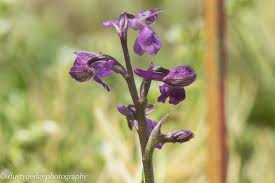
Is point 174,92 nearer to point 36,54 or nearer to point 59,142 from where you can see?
point 59,142

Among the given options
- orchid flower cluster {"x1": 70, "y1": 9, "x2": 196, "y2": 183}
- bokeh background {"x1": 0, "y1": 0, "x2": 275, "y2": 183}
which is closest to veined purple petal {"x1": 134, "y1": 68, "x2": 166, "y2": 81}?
orchid flower cluster {"x1": 70, "y1": 9, "x2": 196, "y2": 183}

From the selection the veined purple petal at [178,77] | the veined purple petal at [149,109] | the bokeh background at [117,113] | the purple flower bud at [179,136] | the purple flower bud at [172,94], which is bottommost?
the bokeh background at [117,113]

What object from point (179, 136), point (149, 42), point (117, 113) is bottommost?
point (117, 113)

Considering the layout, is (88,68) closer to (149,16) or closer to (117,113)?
(149,16)

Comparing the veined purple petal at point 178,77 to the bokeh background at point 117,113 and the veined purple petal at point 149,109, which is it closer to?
the veined purple petal at point 149,109

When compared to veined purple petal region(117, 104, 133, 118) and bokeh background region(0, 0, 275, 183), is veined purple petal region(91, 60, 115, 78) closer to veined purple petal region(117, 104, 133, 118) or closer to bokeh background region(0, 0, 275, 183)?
veined purple petal region(117, 104, 133, 118)

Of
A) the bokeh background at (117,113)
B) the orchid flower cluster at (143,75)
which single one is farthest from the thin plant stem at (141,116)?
the bokeh background at (117,113)

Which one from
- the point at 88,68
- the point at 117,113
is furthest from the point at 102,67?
the point at 117,113
